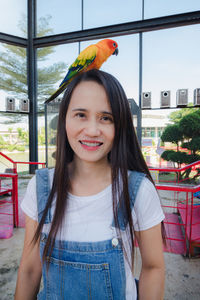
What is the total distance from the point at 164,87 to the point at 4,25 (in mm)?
4658

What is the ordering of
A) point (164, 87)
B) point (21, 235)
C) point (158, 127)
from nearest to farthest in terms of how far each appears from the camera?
1. point (21, 235)
2. point (164, 87)
3. point (158, 127)

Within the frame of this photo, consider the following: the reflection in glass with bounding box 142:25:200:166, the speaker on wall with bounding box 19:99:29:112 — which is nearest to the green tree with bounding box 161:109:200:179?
the reflection in glass with bounding box 142:25:200:166

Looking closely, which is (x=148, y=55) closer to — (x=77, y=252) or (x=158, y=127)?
(x=158, y=127)

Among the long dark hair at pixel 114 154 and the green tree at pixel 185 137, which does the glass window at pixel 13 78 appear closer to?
the green tree at pixel 185 137

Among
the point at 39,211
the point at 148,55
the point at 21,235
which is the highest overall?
the point at 148,55

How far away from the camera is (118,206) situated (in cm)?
61

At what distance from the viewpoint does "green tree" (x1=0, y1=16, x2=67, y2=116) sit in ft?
18.5

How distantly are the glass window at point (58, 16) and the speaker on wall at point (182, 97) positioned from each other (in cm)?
316

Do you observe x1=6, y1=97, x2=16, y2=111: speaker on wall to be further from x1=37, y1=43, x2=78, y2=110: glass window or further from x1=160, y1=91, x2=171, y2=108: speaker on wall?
x1=160, y1=91, x2=171, y2=108: speaker on wall

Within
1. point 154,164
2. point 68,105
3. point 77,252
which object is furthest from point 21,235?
point 154,164

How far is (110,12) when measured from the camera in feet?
16.5

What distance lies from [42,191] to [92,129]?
0.27 m

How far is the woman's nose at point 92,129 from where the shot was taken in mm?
594

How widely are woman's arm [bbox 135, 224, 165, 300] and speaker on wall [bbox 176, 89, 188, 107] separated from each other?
4.38m
